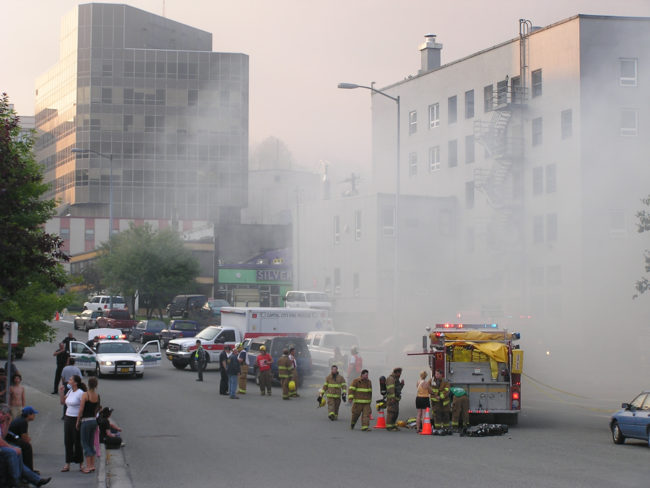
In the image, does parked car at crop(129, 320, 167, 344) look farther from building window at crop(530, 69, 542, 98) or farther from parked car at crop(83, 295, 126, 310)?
building window at crop(530, 69, 542, 98)

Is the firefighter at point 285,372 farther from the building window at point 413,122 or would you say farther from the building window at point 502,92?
the building window at point 413,122

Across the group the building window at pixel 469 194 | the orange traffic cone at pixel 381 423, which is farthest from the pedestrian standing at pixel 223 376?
the building window at pixel 469 194

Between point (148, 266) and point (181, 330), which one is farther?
point (148, 266)

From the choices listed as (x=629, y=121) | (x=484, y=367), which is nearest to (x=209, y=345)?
(x=484, y=367)

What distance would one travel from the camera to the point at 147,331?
1651 inches

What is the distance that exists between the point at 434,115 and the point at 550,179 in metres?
12.2

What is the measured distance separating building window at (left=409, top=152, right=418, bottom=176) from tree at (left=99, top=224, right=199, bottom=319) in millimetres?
15256

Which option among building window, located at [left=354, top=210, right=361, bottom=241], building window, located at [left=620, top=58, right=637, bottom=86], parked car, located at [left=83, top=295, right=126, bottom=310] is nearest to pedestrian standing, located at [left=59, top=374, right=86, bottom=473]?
building window, located at [left=620, top=58, right=637, bottom=86]

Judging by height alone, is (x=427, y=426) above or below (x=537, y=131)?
below

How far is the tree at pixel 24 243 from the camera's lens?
1240 cm

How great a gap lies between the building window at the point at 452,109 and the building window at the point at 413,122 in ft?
11.5

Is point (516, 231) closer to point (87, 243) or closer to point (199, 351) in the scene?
point (199, 351)

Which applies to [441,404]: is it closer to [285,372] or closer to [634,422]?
[634,422]

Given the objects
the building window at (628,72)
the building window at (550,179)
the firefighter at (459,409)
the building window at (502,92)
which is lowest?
the firefighter at (459,409)
